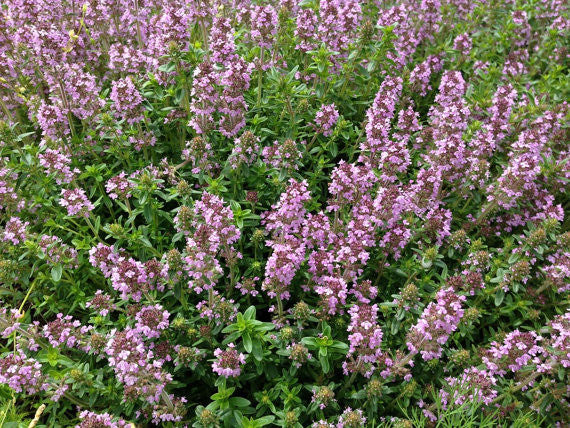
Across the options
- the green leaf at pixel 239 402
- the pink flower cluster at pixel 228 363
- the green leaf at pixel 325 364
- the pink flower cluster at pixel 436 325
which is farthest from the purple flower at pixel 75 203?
the pink flower cluster at pixel 436 325

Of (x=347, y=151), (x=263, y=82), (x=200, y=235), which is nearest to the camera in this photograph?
(x=200, y=235)

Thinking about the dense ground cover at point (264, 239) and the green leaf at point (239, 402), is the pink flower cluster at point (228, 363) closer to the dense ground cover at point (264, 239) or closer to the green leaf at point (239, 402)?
the dense ground cover at point (264, 239)

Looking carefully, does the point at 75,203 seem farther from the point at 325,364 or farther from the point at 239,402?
the point at 325,364

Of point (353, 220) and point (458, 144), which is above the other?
point (458, 144)


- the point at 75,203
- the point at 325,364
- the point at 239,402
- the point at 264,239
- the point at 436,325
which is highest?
the point at 75,203

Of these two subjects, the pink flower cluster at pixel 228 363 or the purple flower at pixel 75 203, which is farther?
the purple flower at pixel 75 203

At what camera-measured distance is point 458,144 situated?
17.6 feet

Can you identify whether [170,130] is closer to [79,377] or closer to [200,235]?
[200,235]

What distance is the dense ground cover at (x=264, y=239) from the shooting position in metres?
4.17

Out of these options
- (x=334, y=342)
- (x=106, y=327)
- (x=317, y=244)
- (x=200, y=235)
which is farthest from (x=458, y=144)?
Answer: (x=106, y=327)

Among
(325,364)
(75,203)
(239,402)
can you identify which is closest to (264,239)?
(325,364)

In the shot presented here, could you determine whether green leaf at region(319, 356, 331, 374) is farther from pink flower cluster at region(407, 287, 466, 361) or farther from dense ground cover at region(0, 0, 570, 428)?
pink flower cluster at region(407, 287, 466, 361)

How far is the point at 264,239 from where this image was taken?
523 cm

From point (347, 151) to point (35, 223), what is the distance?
4.09 metres
